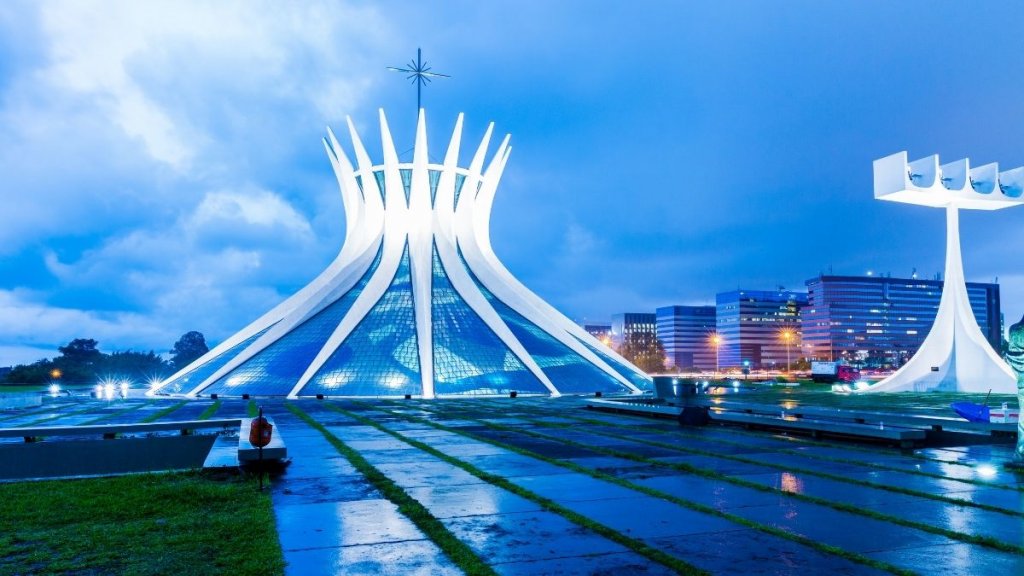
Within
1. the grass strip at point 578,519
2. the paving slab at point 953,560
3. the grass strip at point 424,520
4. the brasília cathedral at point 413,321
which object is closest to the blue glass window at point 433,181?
the brasília cathedral at point 413,321

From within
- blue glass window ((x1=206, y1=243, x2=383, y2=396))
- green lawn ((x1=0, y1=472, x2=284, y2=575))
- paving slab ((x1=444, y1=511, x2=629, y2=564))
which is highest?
blue glass window ((x1=206, y1=243, x2=383, y2=396))

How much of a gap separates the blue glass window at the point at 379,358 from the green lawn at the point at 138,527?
2870 centimetres

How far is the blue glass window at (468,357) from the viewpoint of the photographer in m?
39.4

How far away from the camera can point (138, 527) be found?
7309 millimetres

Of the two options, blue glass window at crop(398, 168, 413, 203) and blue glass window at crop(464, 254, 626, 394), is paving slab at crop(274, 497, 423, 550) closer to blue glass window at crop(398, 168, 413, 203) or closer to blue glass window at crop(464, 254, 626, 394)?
blue glass window at crop(464, 254, 626, 394)

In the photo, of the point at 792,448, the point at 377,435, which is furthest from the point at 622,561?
the point at 377,435

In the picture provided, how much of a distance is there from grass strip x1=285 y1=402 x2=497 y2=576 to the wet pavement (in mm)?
77

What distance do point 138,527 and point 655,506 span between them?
5.50m

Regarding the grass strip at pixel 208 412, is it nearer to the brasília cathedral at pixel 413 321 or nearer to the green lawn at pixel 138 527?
the brasília cathedral at pixel 413 321

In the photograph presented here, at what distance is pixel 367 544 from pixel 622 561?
2344 mm

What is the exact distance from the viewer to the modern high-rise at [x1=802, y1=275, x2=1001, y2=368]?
183 meters

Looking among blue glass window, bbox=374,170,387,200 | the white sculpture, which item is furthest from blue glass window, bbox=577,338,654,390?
blue glass window, bbox=374,170,387,200

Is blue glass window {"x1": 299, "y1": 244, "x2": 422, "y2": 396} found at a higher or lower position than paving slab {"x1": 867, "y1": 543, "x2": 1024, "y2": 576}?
higher

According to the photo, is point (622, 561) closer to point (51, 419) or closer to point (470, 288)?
point (51, 419)
